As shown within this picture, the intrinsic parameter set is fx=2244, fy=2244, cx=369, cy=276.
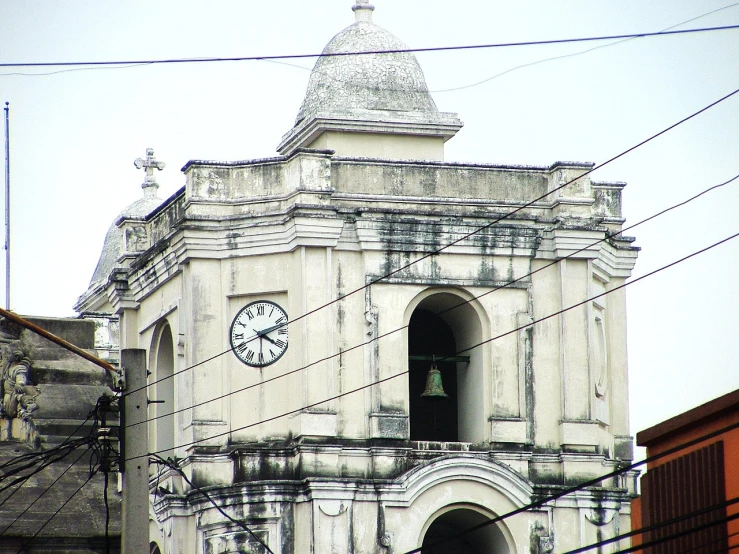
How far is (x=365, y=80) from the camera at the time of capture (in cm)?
4103

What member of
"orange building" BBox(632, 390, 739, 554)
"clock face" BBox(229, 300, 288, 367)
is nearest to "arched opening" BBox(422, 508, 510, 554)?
"clock face" BBox(229, 300, 288, 367)

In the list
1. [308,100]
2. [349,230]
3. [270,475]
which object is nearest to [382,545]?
[270,475]

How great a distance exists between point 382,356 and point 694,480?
1023 centimetres

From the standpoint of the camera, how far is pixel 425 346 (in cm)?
3953

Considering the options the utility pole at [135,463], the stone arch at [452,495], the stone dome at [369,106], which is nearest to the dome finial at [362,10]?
the stone dome at [369,106]

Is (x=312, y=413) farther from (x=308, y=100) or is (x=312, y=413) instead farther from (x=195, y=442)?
(x=308, y=100)

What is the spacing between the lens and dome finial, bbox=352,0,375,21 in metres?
42.3

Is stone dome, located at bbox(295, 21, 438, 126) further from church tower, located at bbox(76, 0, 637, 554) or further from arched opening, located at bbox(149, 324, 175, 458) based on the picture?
arched opening, located at bbox(149, 324, 175, 458)

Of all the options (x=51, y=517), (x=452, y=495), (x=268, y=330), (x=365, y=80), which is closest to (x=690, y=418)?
(x=452, y=495)

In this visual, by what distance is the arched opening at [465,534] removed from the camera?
38031mm

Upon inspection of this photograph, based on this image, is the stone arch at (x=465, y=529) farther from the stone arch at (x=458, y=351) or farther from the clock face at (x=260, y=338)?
the clock face at (x=260, y=338)

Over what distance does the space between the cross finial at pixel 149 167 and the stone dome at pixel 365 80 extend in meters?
11.1

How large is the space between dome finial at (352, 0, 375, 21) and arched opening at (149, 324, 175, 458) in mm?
6986

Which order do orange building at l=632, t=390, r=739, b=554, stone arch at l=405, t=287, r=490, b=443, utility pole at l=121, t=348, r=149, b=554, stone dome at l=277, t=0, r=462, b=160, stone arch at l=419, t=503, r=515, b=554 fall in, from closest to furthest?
1. orange building at l=632, t=390, r=739, b=554
2. utility pole at l=121, t=348, r=149, b=554
3. stone arch at l=419, t=503, r=515, b=554
4. stone arch at l=405, t=287, r=490, b=443
5. stone dome at l=277, t=0, r=462, b=160
